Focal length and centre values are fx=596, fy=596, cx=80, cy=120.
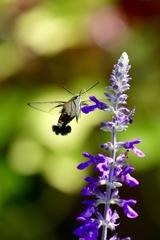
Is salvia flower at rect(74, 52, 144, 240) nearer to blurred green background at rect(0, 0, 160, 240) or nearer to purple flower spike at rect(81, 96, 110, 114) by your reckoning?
purple flower spike at rect(81, 96, 110, 114)

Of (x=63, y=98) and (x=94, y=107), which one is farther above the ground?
(x=63, y=98)

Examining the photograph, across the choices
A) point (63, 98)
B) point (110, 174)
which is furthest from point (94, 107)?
point (63, 98)

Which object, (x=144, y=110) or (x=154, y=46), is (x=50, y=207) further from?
(x=154, y=46)

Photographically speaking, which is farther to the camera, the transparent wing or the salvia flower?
the transparent wing

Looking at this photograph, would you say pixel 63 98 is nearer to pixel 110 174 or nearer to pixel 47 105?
pixel 47 105

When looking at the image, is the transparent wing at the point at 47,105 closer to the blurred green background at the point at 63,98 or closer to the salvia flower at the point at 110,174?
the salvia flower at the point at 110,174

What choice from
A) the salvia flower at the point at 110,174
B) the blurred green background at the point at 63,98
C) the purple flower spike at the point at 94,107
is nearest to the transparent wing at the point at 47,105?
the purple flower spike at the point at 94,107

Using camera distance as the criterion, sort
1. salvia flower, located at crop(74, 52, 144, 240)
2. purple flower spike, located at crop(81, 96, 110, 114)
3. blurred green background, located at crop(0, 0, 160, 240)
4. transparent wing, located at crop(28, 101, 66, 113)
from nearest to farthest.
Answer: salvia flower, located at crop(74, 52, 144, 240) < purple flower spike, located at crop(81, 96, 110, 114) < transparent wing, located at crop(28, 101, 66, 113) < blurred green background, located at crop(0, 0, 160, 240)

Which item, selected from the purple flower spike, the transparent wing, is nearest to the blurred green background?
the transparent wing

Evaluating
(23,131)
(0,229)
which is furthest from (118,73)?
(0,229)
